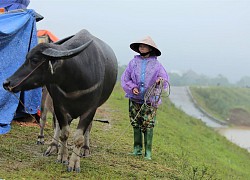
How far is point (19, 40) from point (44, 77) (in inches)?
118

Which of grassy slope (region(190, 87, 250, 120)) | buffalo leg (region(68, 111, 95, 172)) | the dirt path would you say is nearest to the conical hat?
buffalo leg (region(68, 111, 95, 172))

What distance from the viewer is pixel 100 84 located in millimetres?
5082

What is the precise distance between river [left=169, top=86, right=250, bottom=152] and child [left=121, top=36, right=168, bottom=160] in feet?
58.1

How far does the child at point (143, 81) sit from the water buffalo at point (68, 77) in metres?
0.93

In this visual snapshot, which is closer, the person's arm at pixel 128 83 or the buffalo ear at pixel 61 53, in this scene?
the buffalo ear at pixel 61 53

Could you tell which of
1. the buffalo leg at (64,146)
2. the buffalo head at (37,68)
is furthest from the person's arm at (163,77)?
the buffalo head at (37,68)

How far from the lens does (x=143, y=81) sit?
620 centimetres

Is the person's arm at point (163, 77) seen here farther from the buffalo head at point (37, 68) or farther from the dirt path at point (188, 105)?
the dirt path at point (188, 105)

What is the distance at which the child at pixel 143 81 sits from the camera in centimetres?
619

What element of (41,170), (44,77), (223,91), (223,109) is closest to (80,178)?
(41,170)

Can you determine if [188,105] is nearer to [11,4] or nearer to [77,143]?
[11,4]

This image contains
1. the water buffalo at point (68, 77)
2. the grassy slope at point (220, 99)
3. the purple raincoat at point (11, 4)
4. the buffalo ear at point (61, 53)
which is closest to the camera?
the buffalo ear at point (61, 53)

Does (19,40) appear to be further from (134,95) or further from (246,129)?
(246,129)

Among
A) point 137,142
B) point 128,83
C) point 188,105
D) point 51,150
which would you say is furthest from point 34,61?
point 188,105
